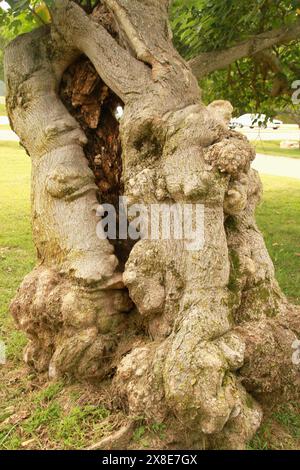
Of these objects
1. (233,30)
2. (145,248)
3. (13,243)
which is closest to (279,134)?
(13,243)

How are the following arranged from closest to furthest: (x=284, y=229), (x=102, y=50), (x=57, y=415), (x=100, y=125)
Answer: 1. (x=57, y=415)
2. (x=102, y=50)
3. (x=100, y=125)
4. (x=284, y=229)

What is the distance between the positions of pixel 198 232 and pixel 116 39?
1.89 m

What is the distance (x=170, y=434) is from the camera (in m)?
3.02

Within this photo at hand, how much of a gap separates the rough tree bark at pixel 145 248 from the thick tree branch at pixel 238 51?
1.65 metres

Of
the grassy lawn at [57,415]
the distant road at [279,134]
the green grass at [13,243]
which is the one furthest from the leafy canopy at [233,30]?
the distant road at [279,134]

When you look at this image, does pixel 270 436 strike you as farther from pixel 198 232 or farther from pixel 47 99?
pixel 47 99

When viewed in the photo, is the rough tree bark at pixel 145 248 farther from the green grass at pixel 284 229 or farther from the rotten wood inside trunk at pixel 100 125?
the green grass at pixel 284 229

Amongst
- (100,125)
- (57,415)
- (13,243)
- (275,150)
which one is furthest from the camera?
(275,150)

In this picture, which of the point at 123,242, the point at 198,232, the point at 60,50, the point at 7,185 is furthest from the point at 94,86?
the point at 7,185

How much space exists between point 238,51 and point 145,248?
3.55 metres

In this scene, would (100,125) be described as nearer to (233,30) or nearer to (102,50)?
(102,50)

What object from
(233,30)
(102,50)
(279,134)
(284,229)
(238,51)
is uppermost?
(233,30)

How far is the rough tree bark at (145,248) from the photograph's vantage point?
9.92ft

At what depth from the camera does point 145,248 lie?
3348 millimetres
